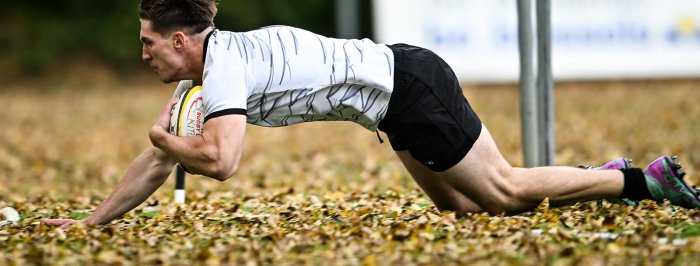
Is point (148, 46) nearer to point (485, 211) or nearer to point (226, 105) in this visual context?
point (226, 105)

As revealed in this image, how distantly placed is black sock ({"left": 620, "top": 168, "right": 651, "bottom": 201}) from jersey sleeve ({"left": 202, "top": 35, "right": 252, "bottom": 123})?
2234 millimetres

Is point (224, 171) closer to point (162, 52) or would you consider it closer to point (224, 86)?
point (224, 86)

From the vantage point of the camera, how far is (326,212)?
7.72 meters

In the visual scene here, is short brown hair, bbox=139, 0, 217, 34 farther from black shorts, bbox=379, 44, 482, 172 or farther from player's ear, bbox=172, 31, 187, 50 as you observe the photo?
black shorts, bbox=379, 44, 482, 172

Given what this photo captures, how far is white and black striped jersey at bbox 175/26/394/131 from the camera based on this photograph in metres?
6.38

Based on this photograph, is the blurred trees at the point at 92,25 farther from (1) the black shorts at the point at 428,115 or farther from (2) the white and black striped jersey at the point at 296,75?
(2) the white and black striped jersey at the point at 296,75

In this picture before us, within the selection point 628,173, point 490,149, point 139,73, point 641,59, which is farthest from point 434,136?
point 139,73

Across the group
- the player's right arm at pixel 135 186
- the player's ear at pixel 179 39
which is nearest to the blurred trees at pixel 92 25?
the player's right arm at pixel 135 186

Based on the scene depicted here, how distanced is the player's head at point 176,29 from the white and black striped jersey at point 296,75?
11cm

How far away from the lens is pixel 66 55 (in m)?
40.1

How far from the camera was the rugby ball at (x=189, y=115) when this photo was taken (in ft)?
21.7

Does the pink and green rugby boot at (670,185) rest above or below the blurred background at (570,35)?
below

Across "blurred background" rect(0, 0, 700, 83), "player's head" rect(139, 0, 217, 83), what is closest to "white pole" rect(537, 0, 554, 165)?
"player's head" rect(139, 0, 217, 83)

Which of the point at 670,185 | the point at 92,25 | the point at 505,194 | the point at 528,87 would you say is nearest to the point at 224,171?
the point at 505,194
